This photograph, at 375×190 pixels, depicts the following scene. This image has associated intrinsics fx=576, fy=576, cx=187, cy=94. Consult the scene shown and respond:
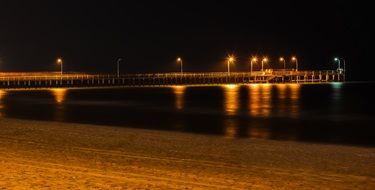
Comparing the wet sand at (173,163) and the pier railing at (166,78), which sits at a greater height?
the pier railing at (166,78)

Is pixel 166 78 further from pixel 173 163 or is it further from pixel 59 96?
pixel 173 163

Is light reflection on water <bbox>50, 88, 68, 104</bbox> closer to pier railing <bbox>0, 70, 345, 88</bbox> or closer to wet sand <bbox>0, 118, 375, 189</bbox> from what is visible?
wet sand <bbox>0, 118, 375, 189</bbox>

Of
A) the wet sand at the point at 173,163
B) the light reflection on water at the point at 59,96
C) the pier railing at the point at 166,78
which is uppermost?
the pier railing at the point at 166,78

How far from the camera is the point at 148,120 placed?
24891 mm

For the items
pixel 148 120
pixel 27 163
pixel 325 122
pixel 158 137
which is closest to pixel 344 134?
pixel 325 122

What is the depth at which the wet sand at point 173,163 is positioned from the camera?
9.64 meters

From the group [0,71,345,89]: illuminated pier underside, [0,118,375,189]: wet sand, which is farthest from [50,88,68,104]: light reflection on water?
[0,71,345,89]: illuminated pier underside

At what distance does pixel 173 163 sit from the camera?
11875mm

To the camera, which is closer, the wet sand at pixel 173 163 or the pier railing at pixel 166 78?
the wet sand at pixel 173 163

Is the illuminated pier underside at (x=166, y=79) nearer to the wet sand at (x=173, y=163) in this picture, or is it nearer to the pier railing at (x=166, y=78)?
the pier railing at (x=166, y=78)

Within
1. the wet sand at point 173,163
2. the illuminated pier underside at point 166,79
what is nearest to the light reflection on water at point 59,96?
the wet sand at point 173,163

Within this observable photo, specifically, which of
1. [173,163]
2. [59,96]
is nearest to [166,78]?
[59,96]

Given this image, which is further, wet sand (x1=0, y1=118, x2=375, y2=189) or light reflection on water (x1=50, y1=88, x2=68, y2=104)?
light reflection on water (x1=50, y1=88, x2=68, y2=104)

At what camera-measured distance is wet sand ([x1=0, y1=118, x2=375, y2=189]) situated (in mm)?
9641
